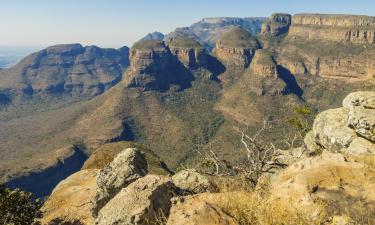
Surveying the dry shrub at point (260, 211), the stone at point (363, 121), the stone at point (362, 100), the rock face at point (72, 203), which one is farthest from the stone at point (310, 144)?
the dry shrub at point (260, 211)

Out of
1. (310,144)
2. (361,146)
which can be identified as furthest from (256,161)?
(310,144)

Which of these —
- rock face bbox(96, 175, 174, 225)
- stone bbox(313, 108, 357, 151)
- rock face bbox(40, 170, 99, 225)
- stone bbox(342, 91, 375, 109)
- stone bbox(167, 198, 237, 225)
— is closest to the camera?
stone bbox(167, 198, 237, 225)

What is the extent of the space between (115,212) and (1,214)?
16833mm

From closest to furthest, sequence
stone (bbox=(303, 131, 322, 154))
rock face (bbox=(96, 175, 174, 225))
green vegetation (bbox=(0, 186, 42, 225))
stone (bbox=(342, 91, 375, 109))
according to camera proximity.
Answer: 1. rock face (bbox=(96, 175, 174, 225))
2. green vegetation (bbox=(0, 186, 42, 225))
3. stone (bbox=(342, 91, 375, 109))
4. stone (bbox=(303, 131, 322, 154))

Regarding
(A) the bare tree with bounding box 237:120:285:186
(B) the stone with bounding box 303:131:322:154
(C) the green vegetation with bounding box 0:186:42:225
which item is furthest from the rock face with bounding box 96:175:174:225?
(B) the stone with bounding box 303:131:322:154

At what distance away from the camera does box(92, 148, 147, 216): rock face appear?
823 inches

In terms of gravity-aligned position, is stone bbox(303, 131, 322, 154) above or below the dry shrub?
below

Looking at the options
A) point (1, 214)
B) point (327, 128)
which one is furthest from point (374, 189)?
point (1, 214)

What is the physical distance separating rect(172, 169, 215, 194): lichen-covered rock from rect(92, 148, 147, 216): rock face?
2574mm

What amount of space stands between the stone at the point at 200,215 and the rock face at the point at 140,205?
688 millimetres

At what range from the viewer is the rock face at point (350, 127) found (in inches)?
1033

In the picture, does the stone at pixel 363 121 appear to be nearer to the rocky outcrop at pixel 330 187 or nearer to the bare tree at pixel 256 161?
the bare tree at pixel 256 161

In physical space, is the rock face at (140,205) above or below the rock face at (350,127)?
above

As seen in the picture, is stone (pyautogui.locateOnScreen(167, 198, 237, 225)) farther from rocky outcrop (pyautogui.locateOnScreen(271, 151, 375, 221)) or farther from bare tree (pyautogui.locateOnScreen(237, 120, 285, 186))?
bare tree (pyautogui.locateOnScreen(237, 120, 285, 186))
